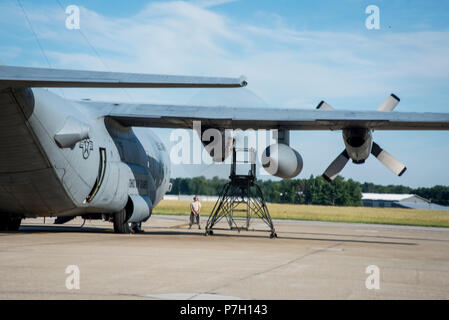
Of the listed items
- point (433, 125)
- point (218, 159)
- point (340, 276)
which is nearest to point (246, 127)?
point (218, 159)

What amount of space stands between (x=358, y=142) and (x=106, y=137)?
8.99m

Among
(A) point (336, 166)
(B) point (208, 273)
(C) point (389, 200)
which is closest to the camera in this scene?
(B) point (208, 273)

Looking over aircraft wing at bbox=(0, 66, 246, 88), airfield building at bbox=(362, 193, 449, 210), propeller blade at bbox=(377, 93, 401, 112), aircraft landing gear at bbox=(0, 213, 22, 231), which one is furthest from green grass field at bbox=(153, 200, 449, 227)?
airfield building at bbox=(362, 193, 449, 210)

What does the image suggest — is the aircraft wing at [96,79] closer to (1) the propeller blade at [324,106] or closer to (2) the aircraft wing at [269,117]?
(2) the aircraft wing at [269,117]

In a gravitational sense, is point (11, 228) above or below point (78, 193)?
below

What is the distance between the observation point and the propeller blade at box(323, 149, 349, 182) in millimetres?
19781

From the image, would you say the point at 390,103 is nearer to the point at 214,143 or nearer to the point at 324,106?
the point at 324,106

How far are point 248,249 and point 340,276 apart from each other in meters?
5.31

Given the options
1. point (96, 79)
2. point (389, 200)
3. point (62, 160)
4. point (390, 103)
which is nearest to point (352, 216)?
point (390, 103)

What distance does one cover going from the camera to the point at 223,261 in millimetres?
10656

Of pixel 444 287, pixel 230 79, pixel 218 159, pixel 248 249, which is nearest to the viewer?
pixel 444 287

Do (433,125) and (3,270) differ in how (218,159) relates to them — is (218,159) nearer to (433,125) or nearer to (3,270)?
(433,125)

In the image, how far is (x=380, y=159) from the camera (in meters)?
19.7

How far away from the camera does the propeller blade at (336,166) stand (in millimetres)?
19781
